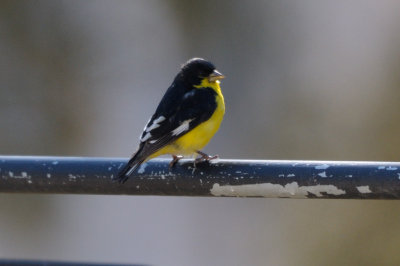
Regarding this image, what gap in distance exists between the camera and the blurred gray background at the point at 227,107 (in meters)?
6.65

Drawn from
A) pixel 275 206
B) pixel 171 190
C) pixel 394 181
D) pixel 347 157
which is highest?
pixel 394 181

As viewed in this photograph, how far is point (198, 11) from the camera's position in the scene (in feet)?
23.7

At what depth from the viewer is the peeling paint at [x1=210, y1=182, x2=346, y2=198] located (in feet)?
7.20

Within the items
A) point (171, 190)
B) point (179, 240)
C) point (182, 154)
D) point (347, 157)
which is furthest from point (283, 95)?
point (171, 190)

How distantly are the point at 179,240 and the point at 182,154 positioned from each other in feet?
11.0

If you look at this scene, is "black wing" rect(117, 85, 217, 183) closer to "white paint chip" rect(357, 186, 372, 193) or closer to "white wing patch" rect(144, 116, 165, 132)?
"white wing patch" rect(144, 116, 165, 132)

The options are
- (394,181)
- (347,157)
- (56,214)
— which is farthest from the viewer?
(56,214)

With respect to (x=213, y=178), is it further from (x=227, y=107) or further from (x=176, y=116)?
(x=227, y=107)

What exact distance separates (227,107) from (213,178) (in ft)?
14.8

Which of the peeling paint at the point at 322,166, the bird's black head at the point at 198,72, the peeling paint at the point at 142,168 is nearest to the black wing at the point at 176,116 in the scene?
the bird's black head at the point at 198,72

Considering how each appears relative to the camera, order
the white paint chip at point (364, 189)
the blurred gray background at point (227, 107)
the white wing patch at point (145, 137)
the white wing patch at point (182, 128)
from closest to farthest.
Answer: the white paint chip at point (364, 189), the white wing patch at point (145, 137), the white wing patch at point (182, 128), the blurred gray background at point (227, 107)

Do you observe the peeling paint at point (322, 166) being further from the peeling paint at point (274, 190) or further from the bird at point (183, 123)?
the bird at point (183, 123)

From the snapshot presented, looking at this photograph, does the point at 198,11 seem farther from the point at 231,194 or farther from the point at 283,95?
the point at 231,194

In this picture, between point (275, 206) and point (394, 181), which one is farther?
point (275, 206)
